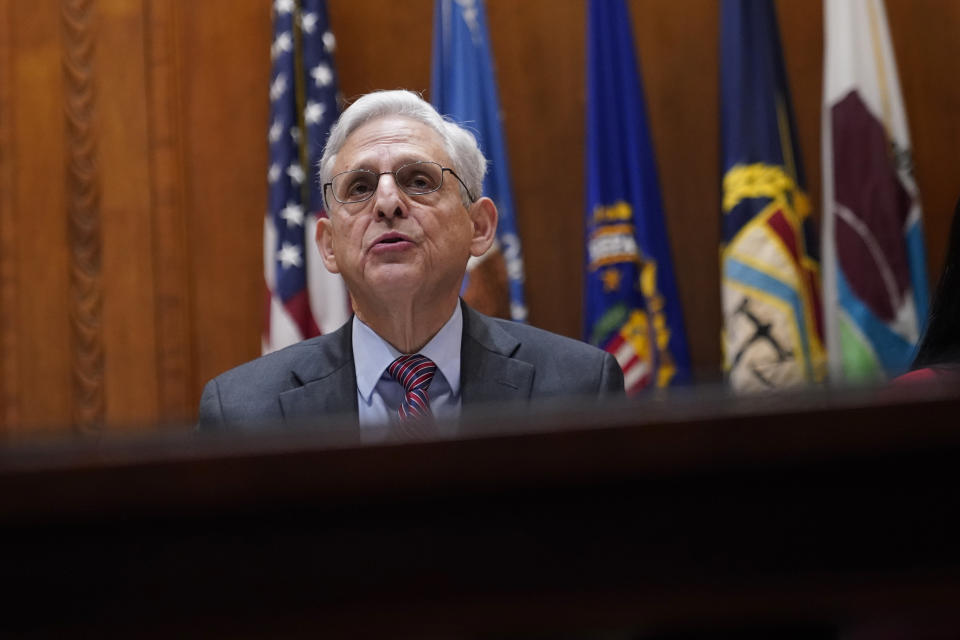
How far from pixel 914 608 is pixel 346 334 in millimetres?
2201

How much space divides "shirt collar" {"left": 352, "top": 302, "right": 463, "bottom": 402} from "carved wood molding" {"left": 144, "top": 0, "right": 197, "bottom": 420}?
83.5 inches

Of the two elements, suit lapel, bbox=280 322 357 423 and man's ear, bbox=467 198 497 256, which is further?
man's ear, bbox=467 198 497 256

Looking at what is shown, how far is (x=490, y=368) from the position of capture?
2.57 metres

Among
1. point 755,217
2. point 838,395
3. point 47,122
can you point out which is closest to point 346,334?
point 755,217

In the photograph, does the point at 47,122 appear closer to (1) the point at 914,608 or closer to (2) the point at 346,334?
(2) the point at 346,334

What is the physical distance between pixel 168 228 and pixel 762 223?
8.34 feet

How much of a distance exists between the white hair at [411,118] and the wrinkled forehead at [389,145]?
0.01 meters

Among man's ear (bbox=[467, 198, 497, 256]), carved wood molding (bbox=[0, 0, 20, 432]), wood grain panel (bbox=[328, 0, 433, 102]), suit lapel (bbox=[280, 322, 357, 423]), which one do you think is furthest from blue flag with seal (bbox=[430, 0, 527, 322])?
carved wood molding (bbox=[0, 0, 20, 432])

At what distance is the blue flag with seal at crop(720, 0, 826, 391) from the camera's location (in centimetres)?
384

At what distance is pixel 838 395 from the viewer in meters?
0.58

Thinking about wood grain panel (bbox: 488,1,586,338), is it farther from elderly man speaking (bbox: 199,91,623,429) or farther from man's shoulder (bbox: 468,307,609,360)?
man's shoulder (bbox: 468,307,609,360)

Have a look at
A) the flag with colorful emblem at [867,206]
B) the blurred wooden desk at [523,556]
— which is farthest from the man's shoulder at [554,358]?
the blurred wooden desk at [523,556]

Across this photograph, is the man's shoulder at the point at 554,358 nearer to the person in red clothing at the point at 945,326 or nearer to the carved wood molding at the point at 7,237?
the person in red clothing at the point at 945,326

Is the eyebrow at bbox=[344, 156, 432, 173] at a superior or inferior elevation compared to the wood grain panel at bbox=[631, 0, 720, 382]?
inferior
